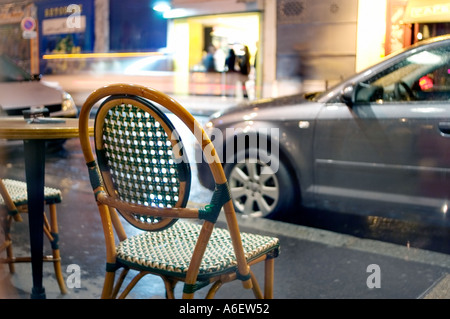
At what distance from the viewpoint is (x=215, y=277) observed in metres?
1.88

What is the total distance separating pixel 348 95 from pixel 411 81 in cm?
51

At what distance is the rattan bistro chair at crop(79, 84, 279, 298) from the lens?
68.7 inches

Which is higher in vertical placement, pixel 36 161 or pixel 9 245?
pixel 36 161

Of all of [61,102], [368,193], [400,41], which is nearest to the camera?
[368,193]

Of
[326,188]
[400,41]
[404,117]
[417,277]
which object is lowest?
[417,277]

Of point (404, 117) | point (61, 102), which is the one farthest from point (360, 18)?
point (61, 102)

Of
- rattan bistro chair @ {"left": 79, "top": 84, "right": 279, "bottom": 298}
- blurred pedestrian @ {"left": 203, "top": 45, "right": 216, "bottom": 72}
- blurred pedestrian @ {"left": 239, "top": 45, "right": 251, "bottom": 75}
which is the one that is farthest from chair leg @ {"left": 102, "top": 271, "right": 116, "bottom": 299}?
blurred pedestrian @ {"left": 203, "top": 45, "right": 216, "bottom": 72}

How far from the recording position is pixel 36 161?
2.54 metres

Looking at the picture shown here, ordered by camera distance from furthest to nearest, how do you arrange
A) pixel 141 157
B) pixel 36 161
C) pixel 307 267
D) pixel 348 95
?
1. pixel 348 95
2. pixel 307 267
3. pixel 36 161
4. pixel 141 157

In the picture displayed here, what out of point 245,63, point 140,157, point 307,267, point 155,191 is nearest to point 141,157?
point 140,157

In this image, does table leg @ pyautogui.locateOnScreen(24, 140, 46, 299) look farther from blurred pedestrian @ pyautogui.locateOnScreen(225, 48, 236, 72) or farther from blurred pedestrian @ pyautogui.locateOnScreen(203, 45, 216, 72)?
blurred pedestrian @ pyautogui.locateOnScreen(203, 45, 216, 72)

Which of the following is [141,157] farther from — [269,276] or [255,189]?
[255,189]
